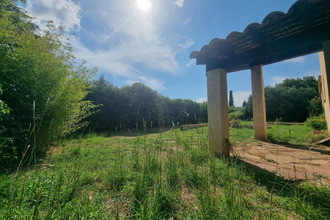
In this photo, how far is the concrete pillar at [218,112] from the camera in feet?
8.43

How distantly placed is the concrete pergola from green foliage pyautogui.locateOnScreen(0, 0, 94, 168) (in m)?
2.95

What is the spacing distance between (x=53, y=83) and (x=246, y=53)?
386 cm

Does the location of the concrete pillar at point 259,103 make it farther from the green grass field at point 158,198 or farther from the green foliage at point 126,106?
the green foliage at point 126,106

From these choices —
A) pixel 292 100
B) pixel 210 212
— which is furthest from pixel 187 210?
pixel 292 100

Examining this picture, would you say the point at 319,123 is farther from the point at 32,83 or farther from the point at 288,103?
the point at 32,83

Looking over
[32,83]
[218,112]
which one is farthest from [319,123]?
[32,83]

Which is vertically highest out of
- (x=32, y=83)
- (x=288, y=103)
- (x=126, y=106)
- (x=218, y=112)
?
(x=288, y=103)

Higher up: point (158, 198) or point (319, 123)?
point (319, 123)

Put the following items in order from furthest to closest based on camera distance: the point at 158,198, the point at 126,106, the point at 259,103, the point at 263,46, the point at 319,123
Answer: the point at 126,106 → the point at 319,123 → the point at 259,103 → the point at 263,46 → the point at 158,198

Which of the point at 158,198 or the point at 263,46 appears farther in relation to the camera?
the point at 263,46

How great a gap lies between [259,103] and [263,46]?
8.57ft

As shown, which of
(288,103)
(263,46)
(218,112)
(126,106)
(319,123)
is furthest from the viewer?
(288,103)

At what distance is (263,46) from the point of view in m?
2.24

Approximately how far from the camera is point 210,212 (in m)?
0.98
